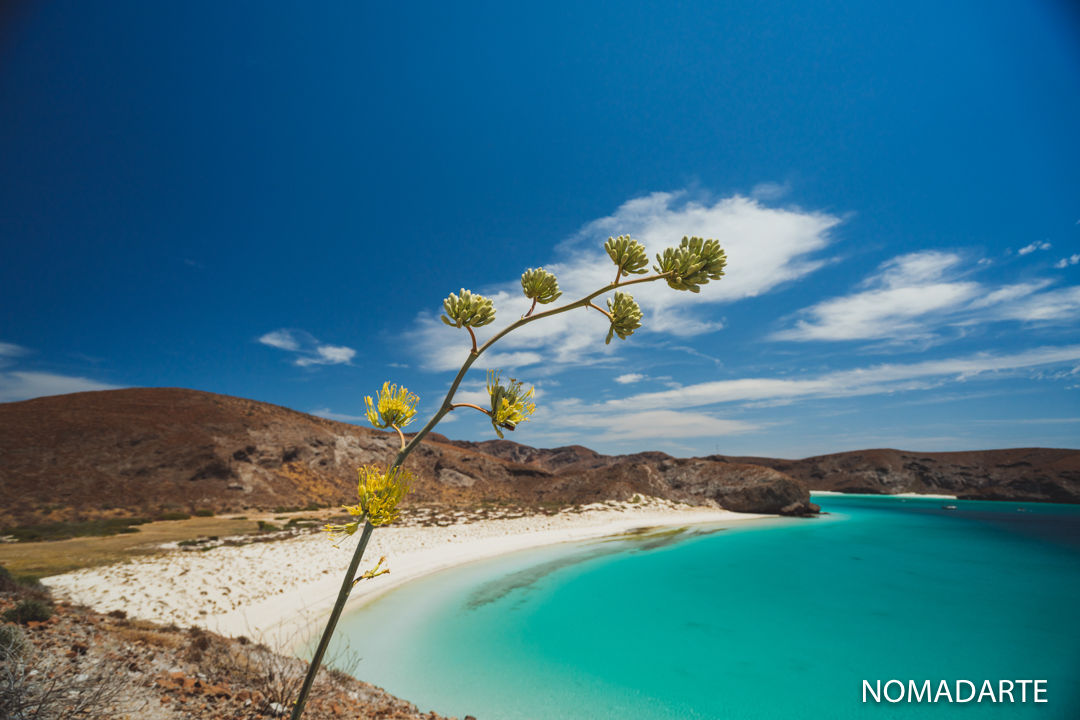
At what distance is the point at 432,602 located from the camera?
1157 centimetres

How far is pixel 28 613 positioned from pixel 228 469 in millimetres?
30352

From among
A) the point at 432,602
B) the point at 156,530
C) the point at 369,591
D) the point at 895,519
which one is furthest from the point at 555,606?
the point at 895,519

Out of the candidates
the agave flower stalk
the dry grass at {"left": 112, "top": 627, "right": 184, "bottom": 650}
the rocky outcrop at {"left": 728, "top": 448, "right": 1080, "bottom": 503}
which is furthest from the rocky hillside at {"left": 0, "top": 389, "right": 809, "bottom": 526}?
the rocky outcrop at {"left": 728, "top": 448, "right": 1080, "bottom": 503}

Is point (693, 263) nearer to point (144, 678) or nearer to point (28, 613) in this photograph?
point (144, 678)

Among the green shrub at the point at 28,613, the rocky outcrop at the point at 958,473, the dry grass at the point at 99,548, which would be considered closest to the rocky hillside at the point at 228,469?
the dry grass at the point at 99,548

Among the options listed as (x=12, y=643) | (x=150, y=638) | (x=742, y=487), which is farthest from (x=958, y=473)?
(x=12, y=643)

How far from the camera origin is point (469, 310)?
191 cm

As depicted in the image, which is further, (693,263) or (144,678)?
(144,678)

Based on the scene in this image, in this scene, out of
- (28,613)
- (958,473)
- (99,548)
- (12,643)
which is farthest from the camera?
(958,473)

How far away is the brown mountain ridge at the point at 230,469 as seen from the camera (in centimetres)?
2484

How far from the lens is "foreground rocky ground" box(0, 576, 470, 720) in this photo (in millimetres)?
3375

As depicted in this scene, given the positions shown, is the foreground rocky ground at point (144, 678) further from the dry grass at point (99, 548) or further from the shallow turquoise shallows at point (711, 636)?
the dry grass at point (99, 548)

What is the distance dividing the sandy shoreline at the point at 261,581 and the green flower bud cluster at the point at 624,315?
6.67 metres

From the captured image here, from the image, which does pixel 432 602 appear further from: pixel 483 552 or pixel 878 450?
pixel 878 450
